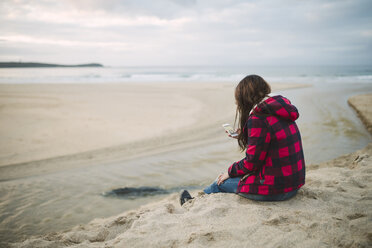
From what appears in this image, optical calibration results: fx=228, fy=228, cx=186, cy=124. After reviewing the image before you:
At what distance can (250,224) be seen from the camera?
2.22m

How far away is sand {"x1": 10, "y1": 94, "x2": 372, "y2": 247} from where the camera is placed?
6.55ft

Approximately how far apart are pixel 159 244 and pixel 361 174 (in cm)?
326

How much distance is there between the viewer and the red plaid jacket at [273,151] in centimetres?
219

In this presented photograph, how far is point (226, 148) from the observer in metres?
6.31

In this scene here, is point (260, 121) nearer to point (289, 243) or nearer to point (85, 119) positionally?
point (289, 243)

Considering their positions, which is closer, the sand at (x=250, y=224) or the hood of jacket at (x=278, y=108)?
the sand at (x=250, y=224)

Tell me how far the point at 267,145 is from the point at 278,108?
0.38 meters

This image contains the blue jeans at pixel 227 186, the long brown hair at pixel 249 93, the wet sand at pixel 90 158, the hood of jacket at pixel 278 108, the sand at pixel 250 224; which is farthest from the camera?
the wet sand at pixel 90 158

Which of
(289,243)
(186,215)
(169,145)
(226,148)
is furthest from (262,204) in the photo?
(169,145)

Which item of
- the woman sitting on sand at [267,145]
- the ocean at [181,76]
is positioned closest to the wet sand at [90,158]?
the woman sitting on sand at [267,145]

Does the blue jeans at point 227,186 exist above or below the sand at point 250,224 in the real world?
above

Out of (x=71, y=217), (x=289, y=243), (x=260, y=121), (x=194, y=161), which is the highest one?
(x=260, y=121)

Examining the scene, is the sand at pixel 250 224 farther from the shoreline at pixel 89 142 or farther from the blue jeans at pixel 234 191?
the shoreline at pixel 89 142

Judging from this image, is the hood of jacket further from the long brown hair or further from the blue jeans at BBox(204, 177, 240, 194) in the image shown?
the blue jeans at BBox(204, 177, 240, 194)
